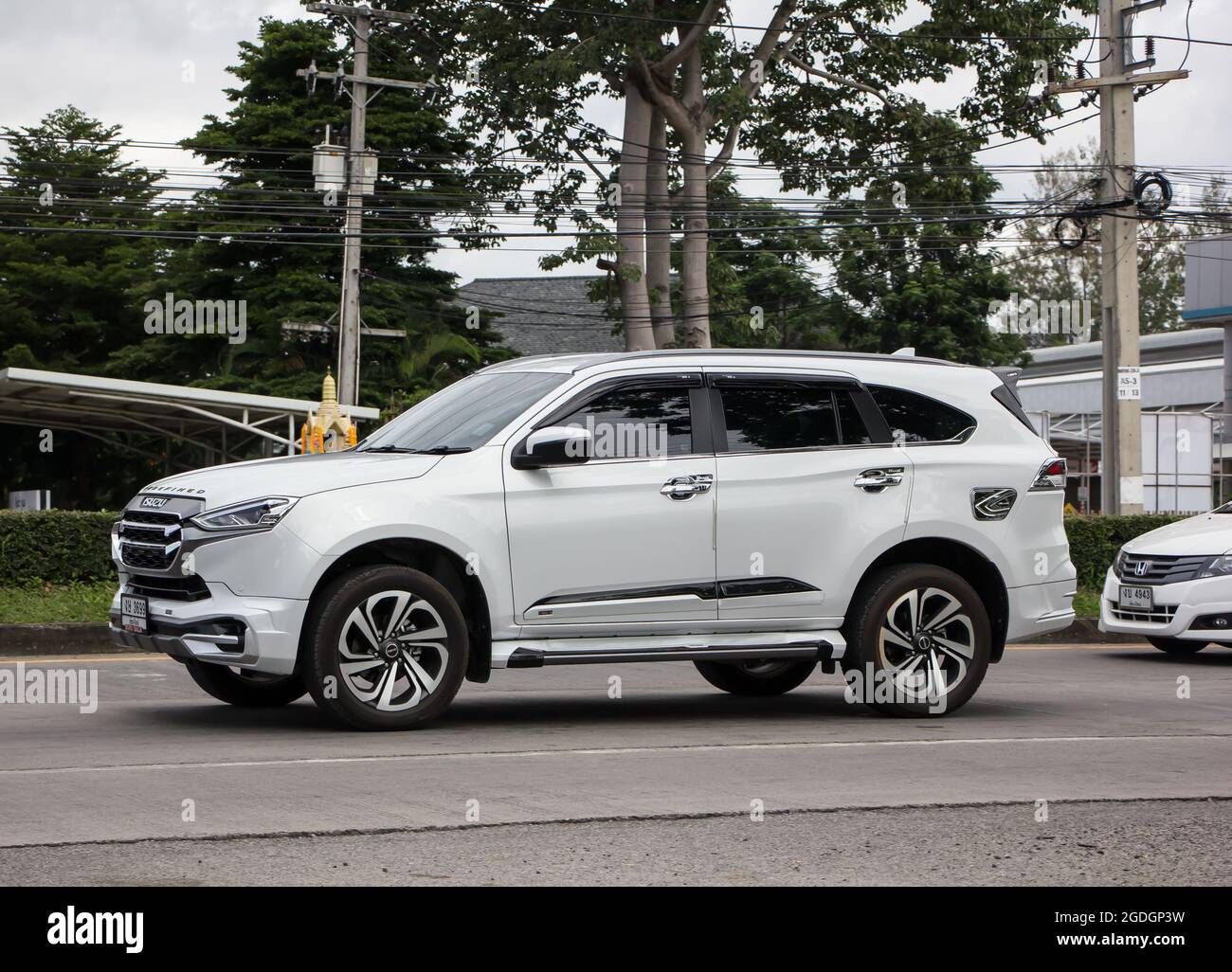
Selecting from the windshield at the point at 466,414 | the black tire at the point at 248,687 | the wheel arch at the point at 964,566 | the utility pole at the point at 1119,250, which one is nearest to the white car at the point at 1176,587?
the wheel arch at the point at 964,566

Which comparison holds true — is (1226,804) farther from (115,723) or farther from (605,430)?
(115,723)

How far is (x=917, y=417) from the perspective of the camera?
9516 millimetres

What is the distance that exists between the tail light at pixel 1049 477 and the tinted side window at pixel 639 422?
2179 millimetres

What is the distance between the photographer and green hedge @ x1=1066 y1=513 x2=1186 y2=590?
19.5m

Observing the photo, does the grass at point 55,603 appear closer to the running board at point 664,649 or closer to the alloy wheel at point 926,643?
the running board at point 664,649

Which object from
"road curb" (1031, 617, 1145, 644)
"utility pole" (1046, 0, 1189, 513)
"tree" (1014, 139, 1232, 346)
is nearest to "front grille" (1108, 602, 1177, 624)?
"road curb" (1031, 617, 1145, 644)

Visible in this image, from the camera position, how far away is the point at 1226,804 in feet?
22.1

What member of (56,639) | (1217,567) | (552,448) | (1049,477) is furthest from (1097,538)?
(552,448)

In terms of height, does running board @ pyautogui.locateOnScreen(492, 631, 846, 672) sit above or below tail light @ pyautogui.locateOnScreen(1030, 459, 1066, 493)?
below

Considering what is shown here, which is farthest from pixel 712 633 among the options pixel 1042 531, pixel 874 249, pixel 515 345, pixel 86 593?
pixel 515 345

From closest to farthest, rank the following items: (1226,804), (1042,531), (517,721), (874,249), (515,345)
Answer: (1226,804)
(517,721)
(1042,531)
(874,249)
(515,345)

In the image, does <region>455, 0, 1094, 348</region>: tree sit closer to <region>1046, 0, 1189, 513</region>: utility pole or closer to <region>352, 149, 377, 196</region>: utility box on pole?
<region>352, 149, 377, 196</region>: utility box on pole

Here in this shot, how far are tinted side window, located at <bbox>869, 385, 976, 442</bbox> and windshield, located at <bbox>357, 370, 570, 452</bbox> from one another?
192 centimetres
